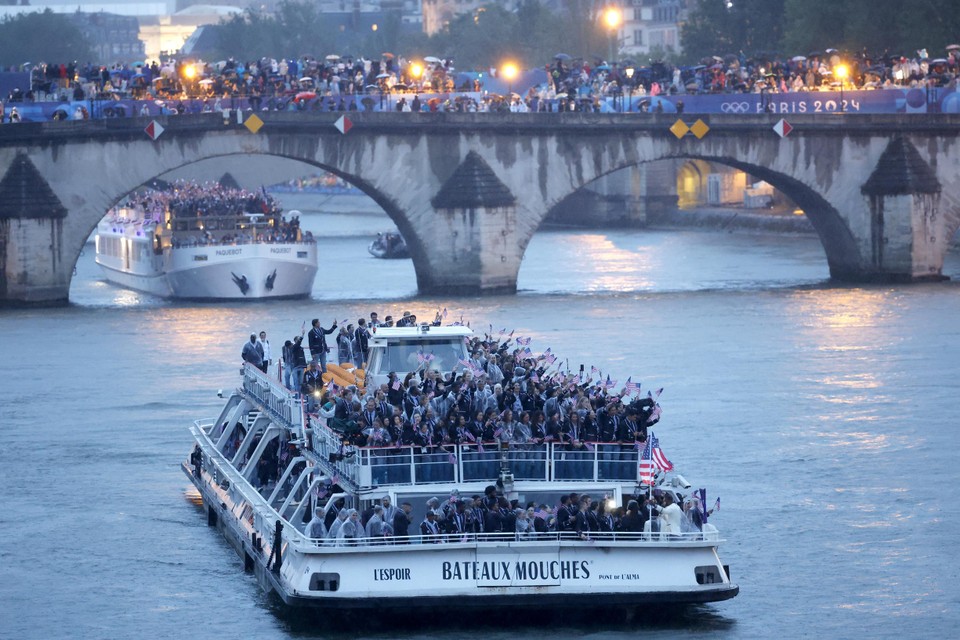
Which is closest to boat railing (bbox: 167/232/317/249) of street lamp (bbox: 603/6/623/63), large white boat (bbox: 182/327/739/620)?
large white boat (bbox: 182/327/739/620)

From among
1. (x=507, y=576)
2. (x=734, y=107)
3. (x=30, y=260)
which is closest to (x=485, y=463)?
(x=507, y=576)

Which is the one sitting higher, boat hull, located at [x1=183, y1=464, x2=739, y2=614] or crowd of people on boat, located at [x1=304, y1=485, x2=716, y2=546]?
crowd of people on boat, located at [x1=304, y1=485, x2=716, y2=546]

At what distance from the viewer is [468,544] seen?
2830 cm

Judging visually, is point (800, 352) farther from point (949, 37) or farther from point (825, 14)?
point (825, 14)

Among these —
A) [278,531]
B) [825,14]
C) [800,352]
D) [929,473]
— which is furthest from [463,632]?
[825,14]

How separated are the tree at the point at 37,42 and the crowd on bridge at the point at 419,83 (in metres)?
109

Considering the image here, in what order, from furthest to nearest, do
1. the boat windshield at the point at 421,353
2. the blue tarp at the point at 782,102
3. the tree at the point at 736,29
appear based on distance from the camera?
the tree at the point at 736,29 → the blue tarp at the point at 782,102 → the boat windshield at the point at 421,353

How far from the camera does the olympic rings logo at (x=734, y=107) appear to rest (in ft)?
244

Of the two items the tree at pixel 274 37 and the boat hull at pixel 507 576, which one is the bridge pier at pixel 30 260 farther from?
the tree at pixel 274 37

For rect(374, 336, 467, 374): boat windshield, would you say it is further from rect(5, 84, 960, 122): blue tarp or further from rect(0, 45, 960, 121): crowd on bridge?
rect(5, 84, 960, 122): blue tarp

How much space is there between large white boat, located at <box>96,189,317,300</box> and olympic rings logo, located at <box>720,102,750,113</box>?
627 inches

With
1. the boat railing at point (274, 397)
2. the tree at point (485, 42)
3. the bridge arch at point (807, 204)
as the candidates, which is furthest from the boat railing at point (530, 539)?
the tree at point (485, 42)

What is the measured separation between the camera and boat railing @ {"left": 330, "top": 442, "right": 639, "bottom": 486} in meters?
29.7

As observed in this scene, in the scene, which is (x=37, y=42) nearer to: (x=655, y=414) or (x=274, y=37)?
(x=274, y=37)
